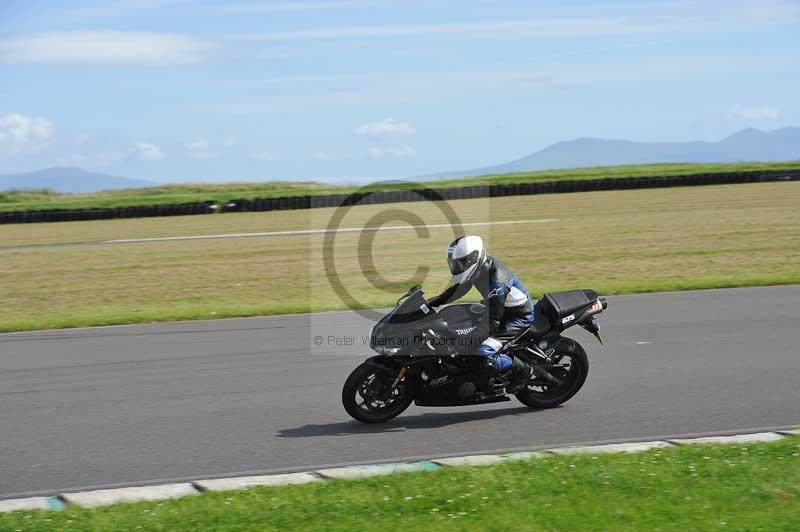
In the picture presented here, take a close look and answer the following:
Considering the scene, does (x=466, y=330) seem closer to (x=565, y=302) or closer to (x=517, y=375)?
(x=517, y=375)

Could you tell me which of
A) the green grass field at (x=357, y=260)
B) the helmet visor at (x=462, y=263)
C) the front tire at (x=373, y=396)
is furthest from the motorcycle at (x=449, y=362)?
the green grass field at (x=357, y=260)

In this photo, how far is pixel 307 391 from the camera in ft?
31.1

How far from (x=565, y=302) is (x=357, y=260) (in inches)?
642

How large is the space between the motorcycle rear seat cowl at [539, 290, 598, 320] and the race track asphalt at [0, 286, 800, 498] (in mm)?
857

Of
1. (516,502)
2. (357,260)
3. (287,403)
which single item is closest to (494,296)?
(287,403)

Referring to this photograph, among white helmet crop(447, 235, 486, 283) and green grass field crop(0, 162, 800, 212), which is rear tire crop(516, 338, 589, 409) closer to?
white helmet crop(447, 235, 486, 283)

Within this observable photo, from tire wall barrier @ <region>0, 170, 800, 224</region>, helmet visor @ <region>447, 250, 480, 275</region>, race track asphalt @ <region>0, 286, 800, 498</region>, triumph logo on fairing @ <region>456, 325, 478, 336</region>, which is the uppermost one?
tire wall barrier @ <region>0, 170, 800, 224</region>

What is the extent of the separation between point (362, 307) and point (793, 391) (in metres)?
8.56

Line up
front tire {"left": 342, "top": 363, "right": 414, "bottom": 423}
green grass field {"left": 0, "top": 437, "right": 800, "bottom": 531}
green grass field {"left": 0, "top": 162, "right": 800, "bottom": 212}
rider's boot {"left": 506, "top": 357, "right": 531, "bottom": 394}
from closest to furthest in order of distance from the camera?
green grass field {"left": 0, "top": 437, "right": 800, "bottom": 531} < front tire {"left": 342, "top": 363, "right": 414, "bottom": 423} < rider's boot {"left": 506, "top": 357, "right": 531, "bottom": 394} < green grass field {"left": 0, "top": 162, "right": 800, "bottom": 212}

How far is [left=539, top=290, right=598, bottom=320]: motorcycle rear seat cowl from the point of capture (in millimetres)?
8609

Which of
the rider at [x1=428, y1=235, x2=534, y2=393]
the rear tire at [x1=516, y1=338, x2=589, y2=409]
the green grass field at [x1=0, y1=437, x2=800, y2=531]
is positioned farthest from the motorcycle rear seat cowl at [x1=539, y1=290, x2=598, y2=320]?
the green grass field at [x1=0, y1=437, x2=800, y2=531]

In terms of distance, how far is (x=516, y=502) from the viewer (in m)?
5.70

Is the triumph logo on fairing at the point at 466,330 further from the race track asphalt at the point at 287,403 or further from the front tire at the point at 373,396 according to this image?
the race track asphalt at the point at 287,403

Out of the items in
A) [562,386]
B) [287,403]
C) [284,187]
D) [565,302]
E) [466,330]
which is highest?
[284,187]
